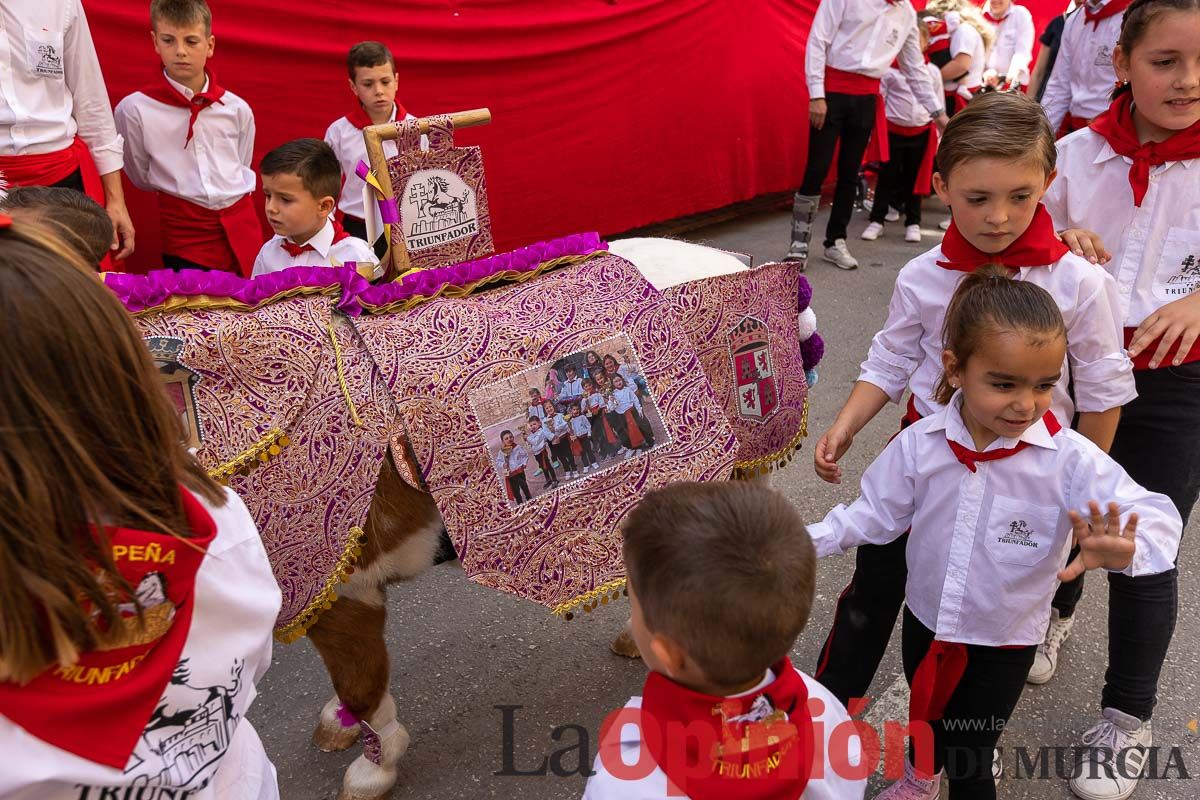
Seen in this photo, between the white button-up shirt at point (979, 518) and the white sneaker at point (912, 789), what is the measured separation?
48 centimetres

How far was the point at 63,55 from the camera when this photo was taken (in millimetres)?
3145

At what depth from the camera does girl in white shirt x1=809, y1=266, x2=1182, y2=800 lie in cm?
168

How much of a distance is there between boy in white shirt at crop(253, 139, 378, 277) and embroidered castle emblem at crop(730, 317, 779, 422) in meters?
1.16

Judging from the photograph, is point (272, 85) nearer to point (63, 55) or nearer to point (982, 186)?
point (63, 55)

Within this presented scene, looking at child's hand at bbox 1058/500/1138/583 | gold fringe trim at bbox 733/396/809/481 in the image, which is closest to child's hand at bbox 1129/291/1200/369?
child's hand at bbox 1058/500/1138/583

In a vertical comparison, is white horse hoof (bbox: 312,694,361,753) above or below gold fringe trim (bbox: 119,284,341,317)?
below

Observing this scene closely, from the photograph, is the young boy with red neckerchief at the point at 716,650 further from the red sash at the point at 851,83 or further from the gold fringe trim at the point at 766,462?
the red sash at the point at 851,83

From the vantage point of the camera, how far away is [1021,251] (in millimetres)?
1922

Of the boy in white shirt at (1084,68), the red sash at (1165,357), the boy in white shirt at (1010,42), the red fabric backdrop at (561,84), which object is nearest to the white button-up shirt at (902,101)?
the red fabric backdrop at (561,84)

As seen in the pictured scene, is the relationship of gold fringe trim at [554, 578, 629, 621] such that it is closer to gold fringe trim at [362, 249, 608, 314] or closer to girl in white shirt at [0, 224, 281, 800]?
gold fringe trim at [362, 249, 608, 314]

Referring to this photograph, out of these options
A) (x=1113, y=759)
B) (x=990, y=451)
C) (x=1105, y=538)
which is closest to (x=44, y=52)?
(x=990, y=451)

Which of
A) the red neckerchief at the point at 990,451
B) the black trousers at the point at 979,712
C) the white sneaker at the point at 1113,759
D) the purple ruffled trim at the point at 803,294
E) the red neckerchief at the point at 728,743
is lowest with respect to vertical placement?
the white sneaker at the point at 1113,759

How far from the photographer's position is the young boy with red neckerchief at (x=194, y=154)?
3561mm

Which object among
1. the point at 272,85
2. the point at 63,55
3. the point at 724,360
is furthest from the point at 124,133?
the point at 724,360
